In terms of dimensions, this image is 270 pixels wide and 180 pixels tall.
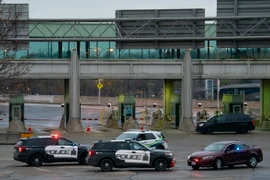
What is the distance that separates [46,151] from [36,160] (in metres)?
0.58

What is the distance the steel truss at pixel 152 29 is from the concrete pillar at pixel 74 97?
6.63 ft

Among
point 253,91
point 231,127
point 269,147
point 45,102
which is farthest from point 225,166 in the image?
point 253,91

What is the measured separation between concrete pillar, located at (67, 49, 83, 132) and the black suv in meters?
8.57

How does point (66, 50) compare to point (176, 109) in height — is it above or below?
above

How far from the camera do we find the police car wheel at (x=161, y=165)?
1185 inches

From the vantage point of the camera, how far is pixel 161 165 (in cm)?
3012

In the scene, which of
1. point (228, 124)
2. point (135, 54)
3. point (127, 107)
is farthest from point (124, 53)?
point (228, 124)

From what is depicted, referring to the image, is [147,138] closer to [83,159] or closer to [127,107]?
[83,159]

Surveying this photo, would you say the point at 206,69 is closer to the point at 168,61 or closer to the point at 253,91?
the point at 168,61

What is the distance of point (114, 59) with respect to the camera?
5412 centimetres

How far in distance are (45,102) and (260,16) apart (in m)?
79.6

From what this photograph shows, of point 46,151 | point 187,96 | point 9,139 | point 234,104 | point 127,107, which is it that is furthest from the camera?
point 234,104

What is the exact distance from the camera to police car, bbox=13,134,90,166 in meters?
32.0

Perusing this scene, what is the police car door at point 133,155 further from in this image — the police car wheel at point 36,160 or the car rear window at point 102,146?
the police car wheel at point 36,160
